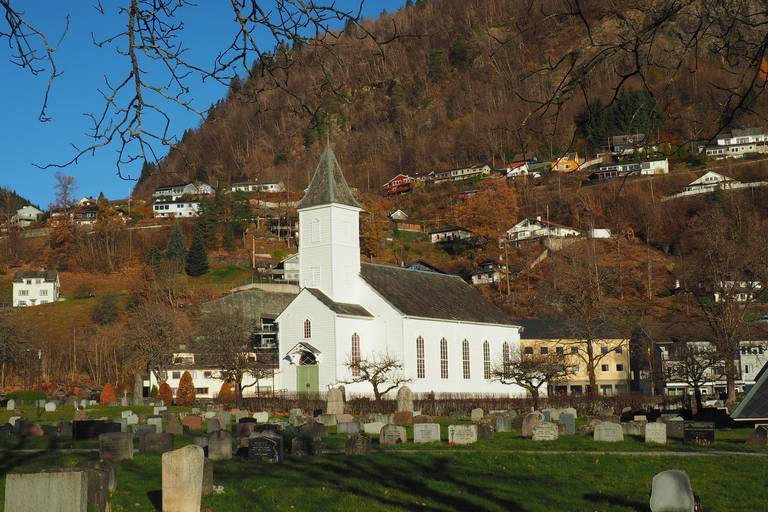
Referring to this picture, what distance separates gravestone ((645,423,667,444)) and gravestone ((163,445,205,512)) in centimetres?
1498

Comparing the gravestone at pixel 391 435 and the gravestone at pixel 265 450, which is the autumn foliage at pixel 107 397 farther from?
the gravestone at pixel 265 450

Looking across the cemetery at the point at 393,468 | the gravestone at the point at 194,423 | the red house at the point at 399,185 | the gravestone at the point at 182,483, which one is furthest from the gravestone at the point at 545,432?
the red house at the point at 399,185

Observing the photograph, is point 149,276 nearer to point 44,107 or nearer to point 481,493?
point 481,493

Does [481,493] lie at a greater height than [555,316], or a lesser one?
lesser

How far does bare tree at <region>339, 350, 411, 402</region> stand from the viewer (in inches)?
1784

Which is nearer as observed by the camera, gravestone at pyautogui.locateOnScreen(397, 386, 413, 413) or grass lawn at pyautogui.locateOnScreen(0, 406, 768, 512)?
grass lawn at pyautogui.locateOnScreen(0, 406, 768, 512)

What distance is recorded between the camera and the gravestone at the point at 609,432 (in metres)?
24.0

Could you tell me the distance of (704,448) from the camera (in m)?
21.8

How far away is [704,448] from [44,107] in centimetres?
2066

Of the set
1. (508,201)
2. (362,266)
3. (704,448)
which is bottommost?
(704,448)

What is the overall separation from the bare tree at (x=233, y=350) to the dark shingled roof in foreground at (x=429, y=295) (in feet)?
33.9

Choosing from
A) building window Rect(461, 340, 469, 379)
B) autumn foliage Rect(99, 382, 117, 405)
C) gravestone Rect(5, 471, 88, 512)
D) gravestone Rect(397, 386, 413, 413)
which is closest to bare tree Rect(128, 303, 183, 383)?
autumn foliage Rect(99, 382, 117, 405)

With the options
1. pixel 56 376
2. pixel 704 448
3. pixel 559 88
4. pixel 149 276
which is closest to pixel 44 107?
pixel 559 88

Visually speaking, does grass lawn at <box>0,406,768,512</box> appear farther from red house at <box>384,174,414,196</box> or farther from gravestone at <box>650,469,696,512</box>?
red house at <box>384,174,414,196</box>
